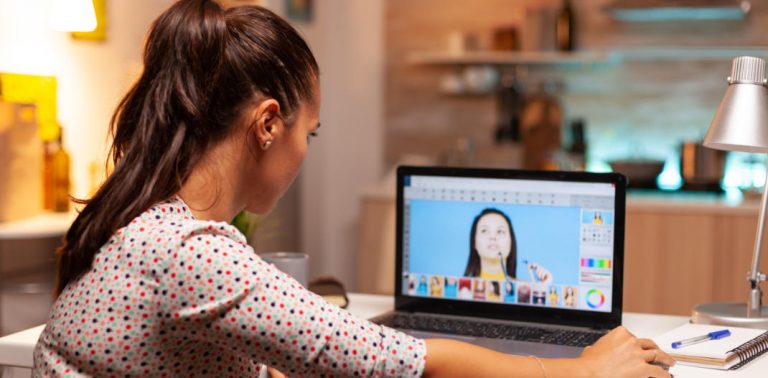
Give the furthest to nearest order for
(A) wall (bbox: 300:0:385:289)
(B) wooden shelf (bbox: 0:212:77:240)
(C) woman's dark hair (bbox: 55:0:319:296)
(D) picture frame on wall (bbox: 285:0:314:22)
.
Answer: (A) wall (bbox: 300:0:385:289) < (D) picture frame on wall (bbox: 285:0:314:22) < (B) wooden shelf (bbox: 0:212:77:240) < (C) woman's dark hair (bbox: 55:0:319:296)

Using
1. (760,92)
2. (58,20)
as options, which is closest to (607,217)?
(760,92)

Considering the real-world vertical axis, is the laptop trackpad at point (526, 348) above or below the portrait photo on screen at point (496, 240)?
below

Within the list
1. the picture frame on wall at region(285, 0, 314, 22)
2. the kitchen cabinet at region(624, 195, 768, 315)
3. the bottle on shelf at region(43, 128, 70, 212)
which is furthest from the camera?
the picture frame on wall at region(285, 0, 314, 22)

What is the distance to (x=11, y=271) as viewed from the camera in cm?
328

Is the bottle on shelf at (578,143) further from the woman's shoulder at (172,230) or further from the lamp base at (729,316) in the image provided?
the woman's shoulder at (172,230)

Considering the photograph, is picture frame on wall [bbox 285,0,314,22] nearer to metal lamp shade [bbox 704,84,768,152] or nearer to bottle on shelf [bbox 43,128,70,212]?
bottle on shelf [bbox 43,128,70,212]

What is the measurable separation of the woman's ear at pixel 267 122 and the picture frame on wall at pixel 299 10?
11.0 ft

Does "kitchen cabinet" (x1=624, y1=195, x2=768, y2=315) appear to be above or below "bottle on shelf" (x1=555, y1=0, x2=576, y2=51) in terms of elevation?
below

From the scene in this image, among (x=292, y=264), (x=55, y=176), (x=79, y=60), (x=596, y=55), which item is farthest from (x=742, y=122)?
(x=596, y=55)

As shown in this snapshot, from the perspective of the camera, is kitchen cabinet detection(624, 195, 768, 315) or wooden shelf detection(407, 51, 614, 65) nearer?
kitchen cabinet detection(624, 195, 768, 315)

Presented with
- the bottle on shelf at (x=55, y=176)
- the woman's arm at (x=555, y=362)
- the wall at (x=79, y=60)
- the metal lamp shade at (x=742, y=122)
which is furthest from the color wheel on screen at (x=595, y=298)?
the bottle on shelf at (x=55, y=176)

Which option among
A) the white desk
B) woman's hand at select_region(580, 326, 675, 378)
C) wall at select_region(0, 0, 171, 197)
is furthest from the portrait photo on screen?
wall at select_region(0, 0, 171, 197)

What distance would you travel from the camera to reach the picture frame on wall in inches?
175

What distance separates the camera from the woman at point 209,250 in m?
1.02
